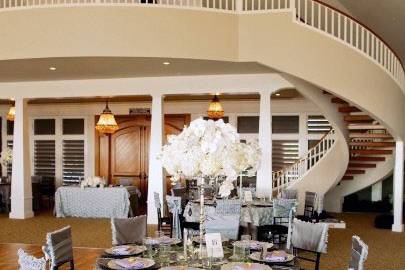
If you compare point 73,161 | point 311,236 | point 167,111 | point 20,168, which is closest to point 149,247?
point 311,236

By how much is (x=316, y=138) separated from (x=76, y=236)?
6798 mm

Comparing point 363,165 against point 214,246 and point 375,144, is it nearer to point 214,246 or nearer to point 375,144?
point 375,144

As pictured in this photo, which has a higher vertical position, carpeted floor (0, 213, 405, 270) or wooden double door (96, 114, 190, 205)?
wooden double door (96, 114, 190, 205)

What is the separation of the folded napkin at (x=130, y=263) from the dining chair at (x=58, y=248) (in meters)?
0.64

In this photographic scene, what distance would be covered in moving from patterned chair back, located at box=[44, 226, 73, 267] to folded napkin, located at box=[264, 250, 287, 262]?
1.73m

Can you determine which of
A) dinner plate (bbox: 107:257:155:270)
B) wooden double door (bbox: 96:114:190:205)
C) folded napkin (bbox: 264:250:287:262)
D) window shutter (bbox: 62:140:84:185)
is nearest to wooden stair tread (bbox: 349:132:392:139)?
wooden double door (bbox: 96:114:190:205)

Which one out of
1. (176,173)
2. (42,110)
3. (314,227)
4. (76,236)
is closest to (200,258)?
(176,173)

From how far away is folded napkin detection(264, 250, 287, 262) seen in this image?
12.5 feet

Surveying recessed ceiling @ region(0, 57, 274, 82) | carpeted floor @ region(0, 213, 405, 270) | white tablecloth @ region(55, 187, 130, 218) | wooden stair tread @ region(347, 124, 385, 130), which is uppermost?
recessed ceiling @ region(0, 57, 274, 82)

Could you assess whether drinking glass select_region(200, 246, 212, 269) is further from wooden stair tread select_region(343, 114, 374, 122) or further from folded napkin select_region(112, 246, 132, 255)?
wooden stair tread select_region(343, 114, 374, 122)

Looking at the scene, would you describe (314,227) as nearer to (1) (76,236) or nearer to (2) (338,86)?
(2) (338,86)

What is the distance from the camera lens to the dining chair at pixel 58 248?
411cm

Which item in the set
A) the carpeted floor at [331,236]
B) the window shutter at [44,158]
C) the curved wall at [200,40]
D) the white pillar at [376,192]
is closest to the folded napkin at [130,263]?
the carpeted floor at [331,236]

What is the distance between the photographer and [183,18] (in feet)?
26.6
